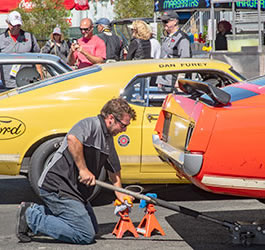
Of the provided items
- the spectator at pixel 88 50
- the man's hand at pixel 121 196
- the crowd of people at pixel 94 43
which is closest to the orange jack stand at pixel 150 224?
the man's hand at pixel 121 196

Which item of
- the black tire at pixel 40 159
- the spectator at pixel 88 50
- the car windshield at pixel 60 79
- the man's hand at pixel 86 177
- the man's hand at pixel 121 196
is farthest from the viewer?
the spectator at pixel 88 50

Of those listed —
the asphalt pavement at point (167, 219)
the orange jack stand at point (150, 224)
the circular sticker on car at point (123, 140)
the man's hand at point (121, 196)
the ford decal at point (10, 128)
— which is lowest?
the asphalt pavement at point (167, 219)

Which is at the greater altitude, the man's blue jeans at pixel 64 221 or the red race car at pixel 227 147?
the red race car at pixel 227 147

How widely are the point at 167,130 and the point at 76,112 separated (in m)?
1.22

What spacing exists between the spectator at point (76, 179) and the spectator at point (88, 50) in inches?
183

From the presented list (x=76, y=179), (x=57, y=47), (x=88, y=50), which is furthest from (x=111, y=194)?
(x=57, y=47)

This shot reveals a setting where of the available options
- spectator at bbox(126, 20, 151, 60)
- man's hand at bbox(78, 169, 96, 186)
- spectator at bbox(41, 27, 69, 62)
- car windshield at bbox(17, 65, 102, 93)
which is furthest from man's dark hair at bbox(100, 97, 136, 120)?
spectator at bbox(41, 27, 69, 62)

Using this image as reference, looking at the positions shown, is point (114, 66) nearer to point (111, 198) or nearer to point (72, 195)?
point (111, 198)

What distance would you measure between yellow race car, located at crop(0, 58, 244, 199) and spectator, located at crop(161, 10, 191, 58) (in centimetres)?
226

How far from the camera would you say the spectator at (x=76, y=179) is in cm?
558

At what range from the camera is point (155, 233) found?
6.06 metres

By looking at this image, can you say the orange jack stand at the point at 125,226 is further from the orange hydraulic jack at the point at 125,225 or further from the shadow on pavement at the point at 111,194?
the shadow on pavement at the point at 111,194

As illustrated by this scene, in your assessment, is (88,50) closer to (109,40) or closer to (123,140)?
(109,40)

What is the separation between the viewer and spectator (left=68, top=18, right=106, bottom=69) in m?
10.3
